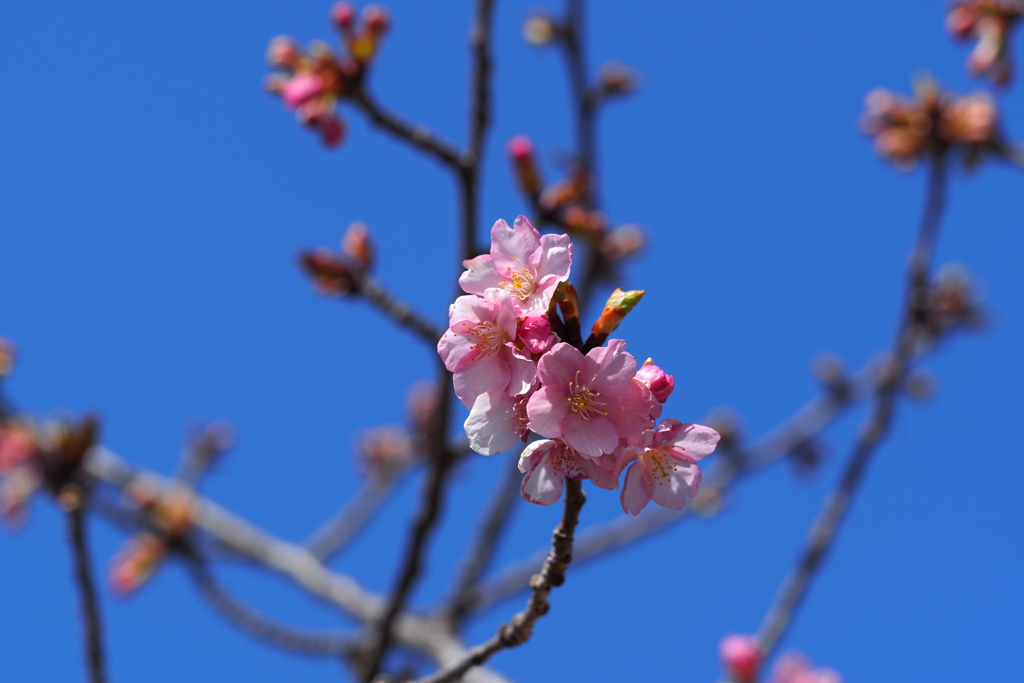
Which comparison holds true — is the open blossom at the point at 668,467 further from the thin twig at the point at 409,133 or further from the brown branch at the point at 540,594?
the thin twig at the point at 409,133

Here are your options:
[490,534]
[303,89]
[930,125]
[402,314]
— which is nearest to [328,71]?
[303,89]

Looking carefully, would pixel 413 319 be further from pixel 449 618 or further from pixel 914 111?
pixel 914 111

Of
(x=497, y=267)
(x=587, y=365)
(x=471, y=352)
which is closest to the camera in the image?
(x=587, y=365)

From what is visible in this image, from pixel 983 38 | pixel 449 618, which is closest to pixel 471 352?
pixel 449 618

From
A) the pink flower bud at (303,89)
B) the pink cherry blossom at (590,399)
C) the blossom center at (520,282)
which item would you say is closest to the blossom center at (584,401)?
the pink cherry blossom at (590,399)

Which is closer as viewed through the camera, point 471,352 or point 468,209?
point 471,352

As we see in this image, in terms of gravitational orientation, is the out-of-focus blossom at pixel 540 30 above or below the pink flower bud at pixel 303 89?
above

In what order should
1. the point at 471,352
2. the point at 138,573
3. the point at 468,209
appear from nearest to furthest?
the point at 471,352, the point at 468,209, the point at 138,573
